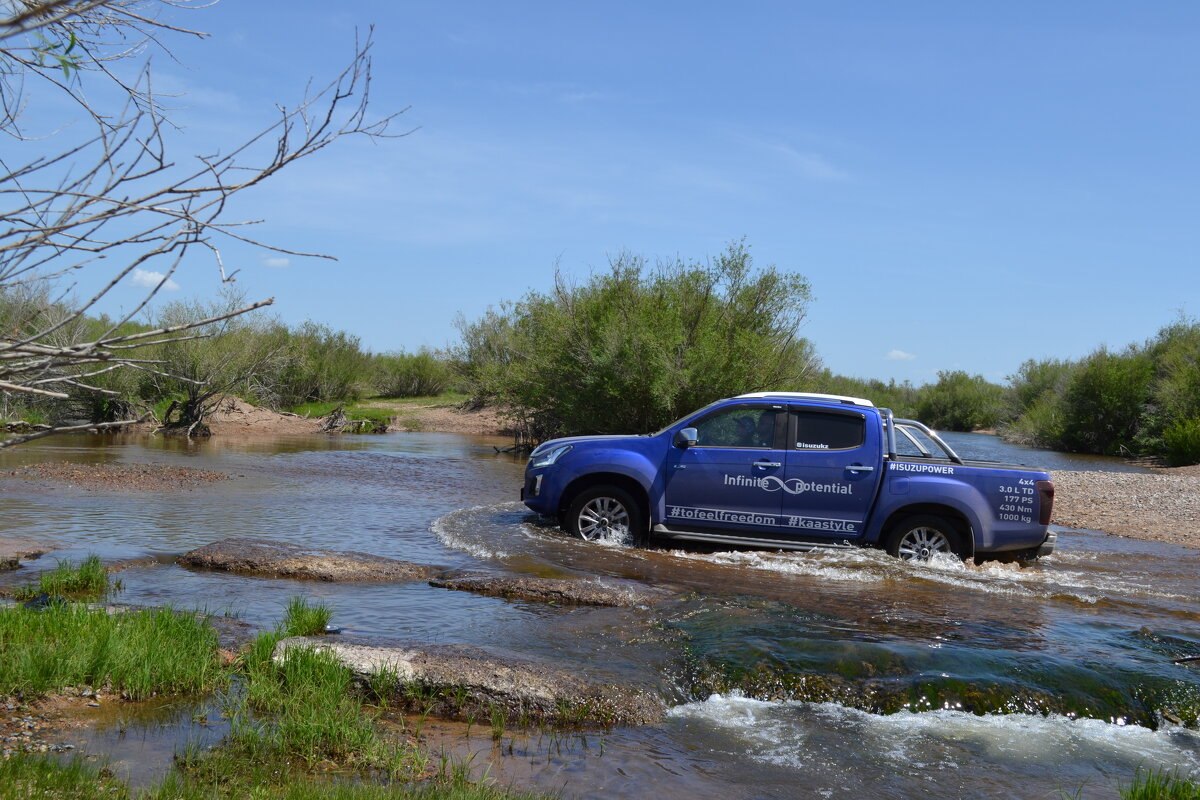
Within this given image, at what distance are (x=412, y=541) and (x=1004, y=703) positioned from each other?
7.57 meters

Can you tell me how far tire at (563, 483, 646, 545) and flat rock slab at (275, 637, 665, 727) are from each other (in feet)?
17.0

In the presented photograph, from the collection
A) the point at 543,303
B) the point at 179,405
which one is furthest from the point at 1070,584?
the point at 179,405

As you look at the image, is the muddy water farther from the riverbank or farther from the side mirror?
the riverbank

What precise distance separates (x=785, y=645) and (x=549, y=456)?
5.20 metres

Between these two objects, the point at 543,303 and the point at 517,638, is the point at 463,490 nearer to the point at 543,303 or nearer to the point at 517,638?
the point at 517,638

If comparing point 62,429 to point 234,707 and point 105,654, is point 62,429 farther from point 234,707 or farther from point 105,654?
point 105,654

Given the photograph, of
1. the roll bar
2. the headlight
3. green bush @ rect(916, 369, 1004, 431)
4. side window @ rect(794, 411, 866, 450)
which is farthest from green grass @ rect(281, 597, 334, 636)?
green bush @ rect(916, 369, 1004, 431)

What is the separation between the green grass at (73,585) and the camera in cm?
784

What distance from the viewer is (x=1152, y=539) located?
595 inches

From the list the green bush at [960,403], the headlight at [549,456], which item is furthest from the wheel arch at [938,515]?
the green bush at [960,403]

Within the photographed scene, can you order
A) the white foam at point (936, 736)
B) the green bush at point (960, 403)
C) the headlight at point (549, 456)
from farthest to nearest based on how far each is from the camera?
the green bush at point (960, 403), the headlight at point (549, 456), the white foam at point (936, 736)

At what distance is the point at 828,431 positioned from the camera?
11.1 meters

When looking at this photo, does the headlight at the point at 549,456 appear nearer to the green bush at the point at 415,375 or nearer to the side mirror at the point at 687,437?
the side mirror at the point at 687,437

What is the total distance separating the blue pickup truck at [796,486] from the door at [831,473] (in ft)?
0.04
